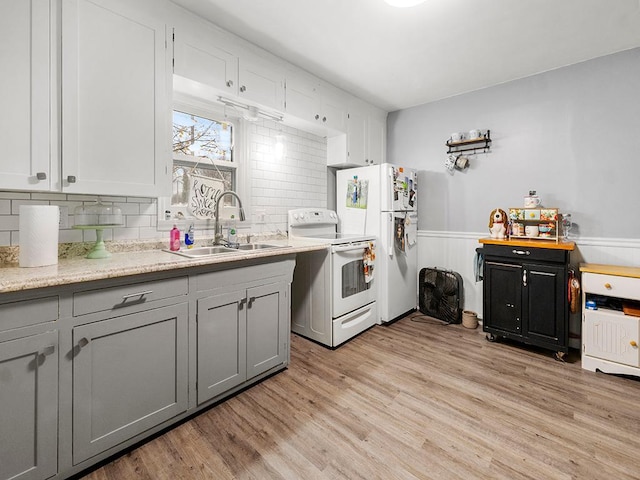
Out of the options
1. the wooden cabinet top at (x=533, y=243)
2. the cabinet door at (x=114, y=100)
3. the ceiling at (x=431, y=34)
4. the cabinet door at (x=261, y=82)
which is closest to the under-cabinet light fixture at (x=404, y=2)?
the ceiling at (x=431, y=34)

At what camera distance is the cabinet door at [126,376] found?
138cm

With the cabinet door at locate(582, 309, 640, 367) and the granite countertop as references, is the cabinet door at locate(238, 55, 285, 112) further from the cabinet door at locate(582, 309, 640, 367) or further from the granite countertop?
the cabinet door at locate(582, 309, 640, 367)

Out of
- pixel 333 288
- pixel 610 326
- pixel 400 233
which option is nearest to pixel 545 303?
pixel 610 326

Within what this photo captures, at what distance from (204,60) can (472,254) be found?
322cm

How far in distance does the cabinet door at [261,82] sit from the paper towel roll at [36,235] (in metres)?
1.53

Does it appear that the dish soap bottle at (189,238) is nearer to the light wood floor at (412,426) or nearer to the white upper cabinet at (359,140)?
the light wood floor at (412,426)

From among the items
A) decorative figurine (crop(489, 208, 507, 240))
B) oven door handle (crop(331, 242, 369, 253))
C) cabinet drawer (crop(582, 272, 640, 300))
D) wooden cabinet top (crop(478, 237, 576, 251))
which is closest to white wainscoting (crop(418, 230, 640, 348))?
wooden cabinet top (crop(478, 237, 576, 251))

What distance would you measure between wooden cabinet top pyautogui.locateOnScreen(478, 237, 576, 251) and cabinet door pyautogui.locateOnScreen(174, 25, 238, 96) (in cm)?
263

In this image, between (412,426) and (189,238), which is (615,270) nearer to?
(412,426)

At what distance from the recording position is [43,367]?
49.8 inches

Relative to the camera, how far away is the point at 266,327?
2.19 meters

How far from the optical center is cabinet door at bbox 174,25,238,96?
6.68 feet

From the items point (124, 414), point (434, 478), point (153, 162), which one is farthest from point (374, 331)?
point (153, 162)

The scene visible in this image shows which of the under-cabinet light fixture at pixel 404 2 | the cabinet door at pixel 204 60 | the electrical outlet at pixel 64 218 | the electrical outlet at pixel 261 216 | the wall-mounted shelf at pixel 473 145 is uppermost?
the under-cabinet light fixture at pixel 404 2
